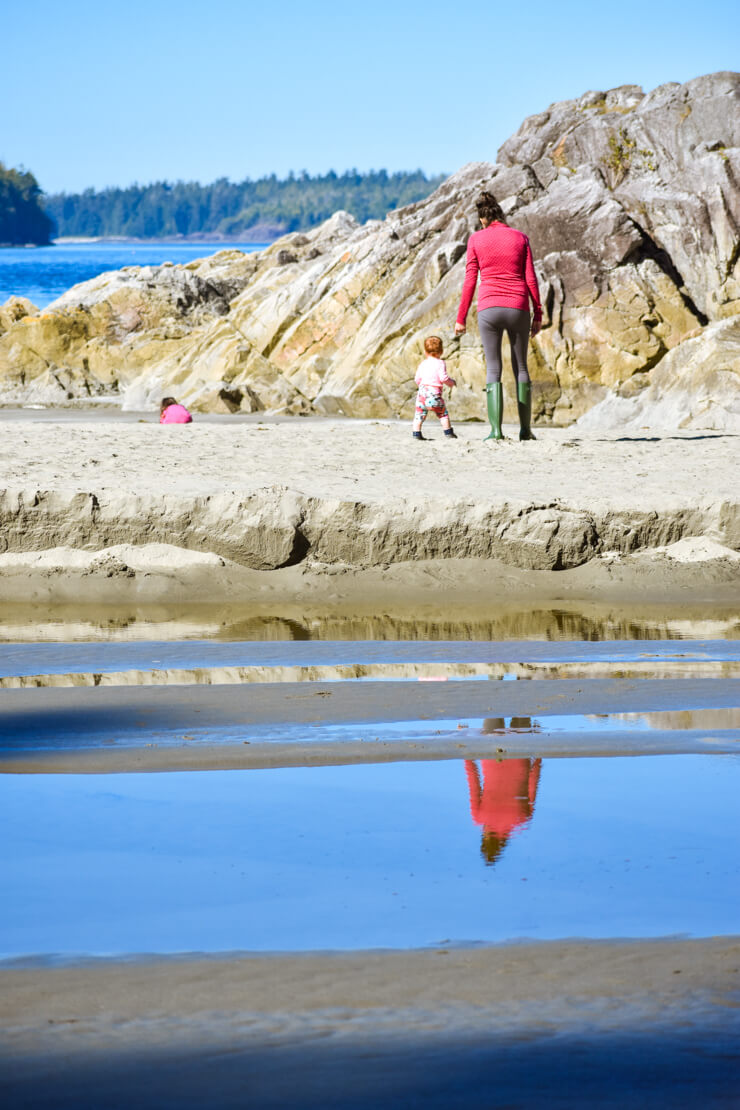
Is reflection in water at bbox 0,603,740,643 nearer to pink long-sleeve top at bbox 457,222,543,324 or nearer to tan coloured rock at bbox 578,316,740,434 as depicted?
pink long-sleeve top at bbox 457,222,543,324

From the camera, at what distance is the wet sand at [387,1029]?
7.00ft

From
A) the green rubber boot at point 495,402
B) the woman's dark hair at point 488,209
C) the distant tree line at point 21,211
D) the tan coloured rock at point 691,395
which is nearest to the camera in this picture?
the woman's dark hair at point 488,209

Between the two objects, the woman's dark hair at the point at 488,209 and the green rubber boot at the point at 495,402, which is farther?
the green rubber boot at the point at 495,402

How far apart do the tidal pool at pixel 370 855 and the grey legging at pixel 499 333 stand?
5.66m

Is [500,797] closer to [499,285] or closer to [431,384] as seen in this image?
[499,285]

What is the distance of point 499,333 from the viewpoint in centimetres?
957

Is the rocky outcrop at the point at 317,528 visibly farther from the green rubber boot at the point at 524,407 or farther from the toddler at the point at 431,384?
the toddler at the point at 431,384

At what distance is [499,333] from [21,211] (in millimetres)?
180889

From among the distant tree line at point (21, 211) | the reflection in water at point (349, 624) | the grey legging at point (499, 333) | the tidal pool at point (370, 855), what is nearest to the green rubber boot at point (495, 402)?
the grey legging at point (499, 333)

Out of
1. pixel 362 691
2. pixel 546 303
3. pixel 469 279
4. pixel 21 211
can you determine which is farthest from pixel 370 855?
pixel 21 211

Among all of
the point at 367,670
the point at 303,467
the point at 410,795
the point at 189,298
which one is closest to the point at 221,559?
the point at 303,467

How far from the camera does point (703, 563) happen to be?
7703mm

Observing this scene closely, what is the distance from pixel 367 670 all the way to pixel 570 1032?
3455mm

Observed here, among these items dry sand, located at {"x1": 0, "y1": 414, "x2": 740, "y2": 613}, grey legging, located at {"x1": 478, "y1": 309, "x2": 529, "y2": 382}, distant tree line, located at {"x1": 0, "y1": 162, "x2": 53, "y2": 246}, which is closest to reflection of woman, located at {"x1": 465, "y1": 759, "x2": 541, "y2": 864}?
dry sand, located at {"x1": 0, "y1": 414, "x2": 740, "y2": 613}
